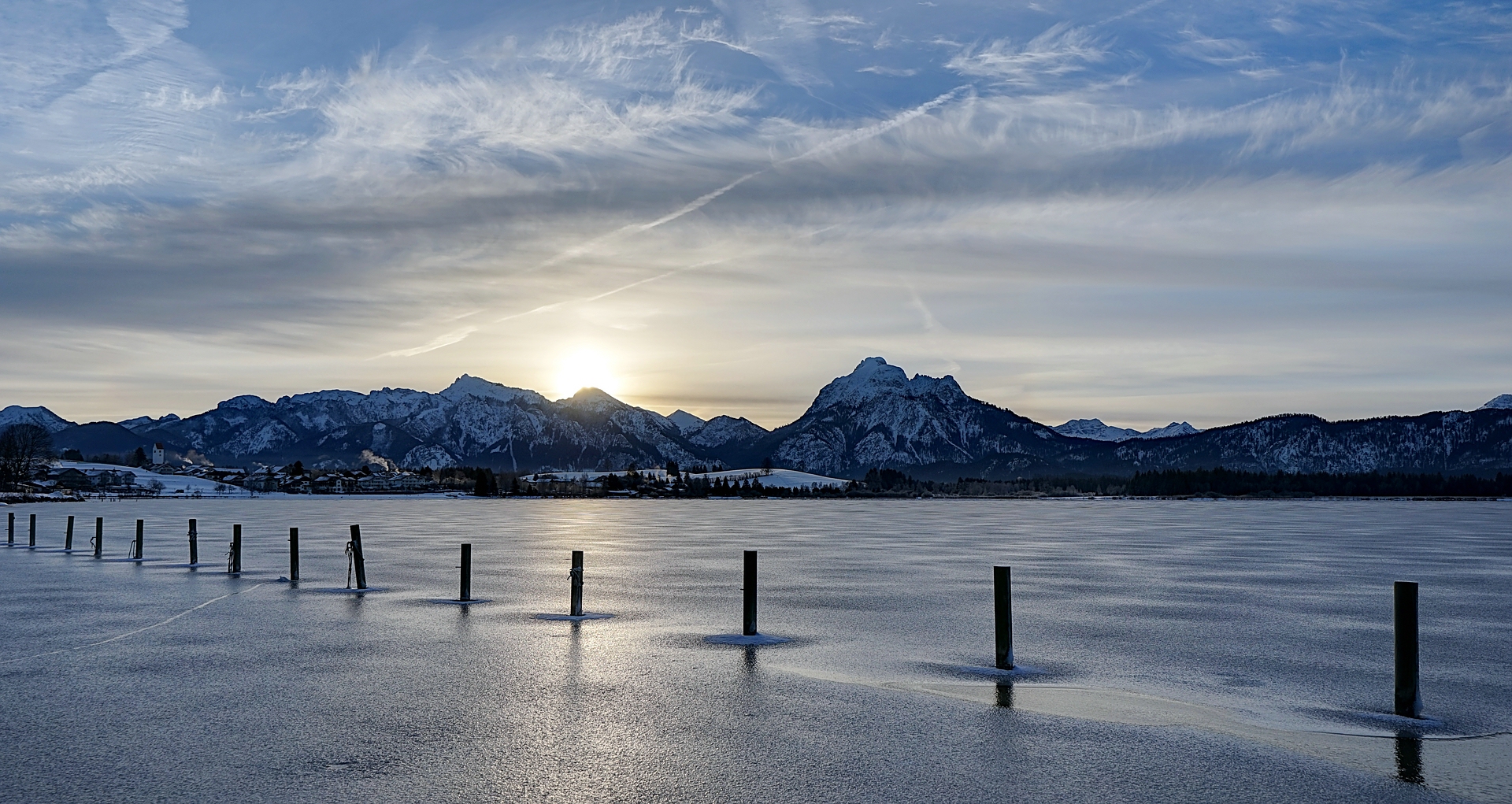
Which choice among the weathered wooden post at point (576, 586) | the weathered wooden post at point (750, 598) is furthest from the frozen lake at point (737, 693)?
the weathered wooden post at point (750, 598)

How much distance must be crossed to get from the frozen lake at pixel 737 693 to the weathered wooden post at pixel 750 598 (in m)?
1.23

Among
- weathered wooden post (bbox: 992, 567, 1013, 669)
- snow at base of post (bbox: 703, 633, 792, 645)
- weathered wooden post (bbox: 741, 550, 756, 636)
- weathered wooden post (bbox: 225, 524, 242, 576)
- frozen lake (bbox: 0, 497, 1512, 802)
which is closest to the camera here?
frozen lake (bbox: 0, 497, 1512, 802)

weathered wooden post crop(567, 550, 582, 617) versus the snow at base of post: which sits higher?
weathered wooden post crop(567, 550, 582, 617)

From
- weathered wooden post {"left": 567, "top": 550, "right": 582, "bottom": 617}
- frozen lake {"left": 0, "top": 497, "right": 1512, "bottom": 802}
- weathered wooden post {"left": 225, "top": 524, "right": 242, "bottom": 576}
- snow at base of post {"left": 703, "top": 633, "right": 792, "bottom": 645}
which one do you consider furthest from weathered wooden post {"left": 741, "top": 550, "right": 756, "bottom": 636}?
weathered wooden post {"left": 225, "top": 524, "right": 242, "bottom": 576}

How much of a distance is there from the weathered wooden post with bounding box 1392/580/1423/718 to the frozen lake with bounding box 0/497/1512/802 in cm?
34

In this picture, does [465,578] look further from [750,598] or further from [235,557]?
[235,557]

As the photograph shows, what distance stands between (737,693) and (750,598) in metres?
5.64

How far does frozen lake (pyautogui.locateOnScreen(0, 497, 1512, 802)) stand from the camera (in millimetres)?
10844

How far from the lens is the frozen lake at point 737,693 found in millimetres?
10844

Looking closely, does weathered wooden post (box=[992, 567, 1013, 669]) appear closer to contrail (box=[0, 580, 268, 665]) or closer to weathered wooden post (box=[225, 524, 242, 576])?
contrail (box=[0, 580, 268, 665])

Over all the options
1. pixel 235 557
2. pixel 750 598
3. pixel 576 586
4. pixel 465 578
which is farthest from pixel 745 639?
pixel 235 557

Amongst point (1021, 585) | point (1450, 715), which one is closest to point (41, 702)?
point (1450, 715)

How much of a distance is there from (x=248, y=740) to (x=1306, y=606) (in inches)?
954

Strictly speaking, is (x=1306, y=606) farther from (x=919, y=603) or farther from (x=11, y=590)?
(x=11, y=590)
